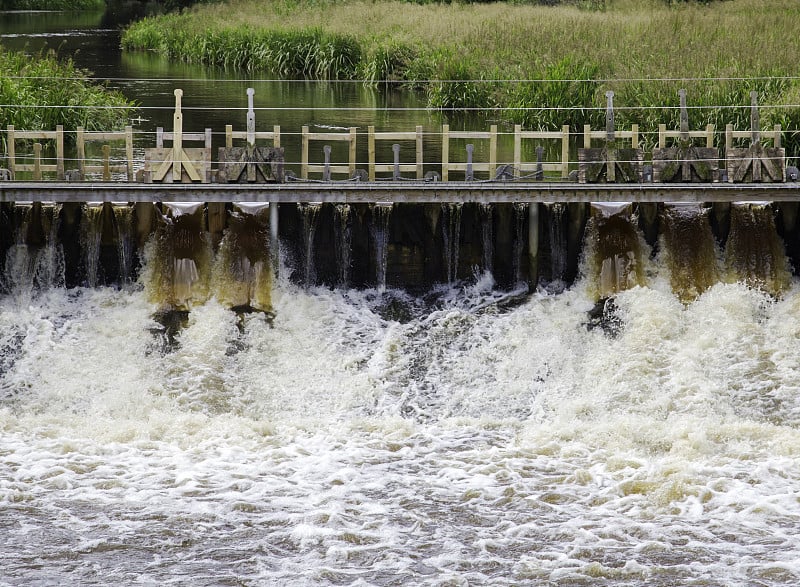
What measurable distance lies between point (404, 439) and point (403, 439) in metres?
0.01

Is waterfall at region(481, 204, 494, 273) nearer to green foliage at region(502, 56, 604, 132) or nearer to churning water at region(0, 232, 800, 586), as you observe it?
churning water at region(0, 232, 800, 586)

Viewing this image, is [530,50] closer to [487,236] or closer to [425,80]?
[425,80]

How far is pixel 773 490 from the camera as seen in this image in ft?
49.2

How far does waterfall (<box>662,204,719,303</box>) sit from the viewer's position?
65.6 ft

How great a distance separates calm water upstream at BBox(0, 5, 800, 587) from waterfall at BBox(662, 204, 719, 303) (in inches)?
7.8

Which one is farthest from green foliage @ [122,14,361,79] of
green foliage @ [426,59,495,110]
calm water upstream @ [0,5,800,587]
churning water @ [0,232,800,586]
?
churning water @ [0,232,800,586]

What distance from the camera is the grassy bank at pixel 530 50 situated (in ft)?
93.3

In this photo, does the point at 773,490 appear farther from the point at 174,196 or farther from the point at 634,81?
the point at 634,81

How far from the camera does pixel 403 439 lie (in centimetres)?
1678

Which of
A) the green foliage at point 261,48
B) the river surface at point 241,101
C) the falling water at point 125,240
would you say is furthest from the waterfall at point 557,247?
the green foliage at point 261,48

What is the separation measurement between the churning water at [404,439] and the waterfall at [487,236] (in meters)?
0.50

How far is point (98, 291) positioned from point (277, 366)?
136 inches

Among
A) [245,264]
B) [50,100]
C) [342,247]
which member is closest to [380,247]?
[342,247]

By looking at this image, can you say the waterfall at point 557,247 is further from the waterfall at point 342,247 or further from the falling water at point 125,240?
the falling water at point 125,240
